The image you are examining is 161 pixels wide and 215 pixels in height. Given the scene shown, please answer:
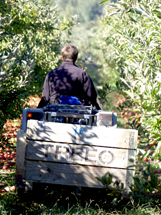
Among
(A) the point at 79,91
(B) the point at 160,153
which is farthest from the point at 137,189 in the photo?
(A) the point at 79,91

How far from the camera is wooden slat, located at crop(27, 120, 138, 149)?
10.8 ft

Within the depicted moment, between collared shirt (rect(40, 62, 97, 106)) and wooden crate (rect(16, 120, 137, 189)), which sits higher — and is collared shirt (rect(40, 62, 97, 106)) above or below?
above

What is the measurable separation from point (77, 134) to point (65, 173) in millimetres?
465

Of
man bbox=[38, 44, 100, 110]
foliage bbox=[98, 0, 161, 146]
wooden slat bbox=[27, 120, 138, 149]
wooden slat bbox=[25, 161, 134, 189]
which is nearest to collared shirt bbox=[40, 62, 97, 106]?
man bbox=[38, 44, 100, 110]

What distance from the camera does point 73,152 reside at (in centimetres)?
328

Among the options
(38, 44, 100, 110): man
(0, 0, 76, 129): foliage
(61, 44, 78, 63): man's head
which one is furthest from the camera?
(61, 44, 78, 63): man's head

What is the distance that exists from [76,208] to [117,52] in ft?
9.84

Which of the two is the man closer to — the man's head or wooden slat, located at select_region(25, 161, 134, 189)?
the man's head

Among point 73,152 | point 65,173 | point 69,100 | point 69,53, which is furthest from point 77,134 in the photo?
point 69,53

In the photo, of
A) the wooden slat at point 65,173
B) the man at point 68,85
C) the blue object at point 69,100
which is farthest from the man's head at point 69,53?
the wooden slat at point 65,173

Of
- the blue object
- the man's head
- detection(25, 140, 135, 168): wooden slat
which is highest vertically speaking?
the man's head

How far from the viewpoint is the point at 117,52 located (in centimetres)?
535

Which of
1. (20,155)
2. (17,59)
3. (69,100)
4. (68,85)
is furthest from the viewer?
(68,85)

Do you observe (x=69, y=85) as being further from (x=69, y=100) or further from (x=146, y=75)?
(x=146, y=75)
